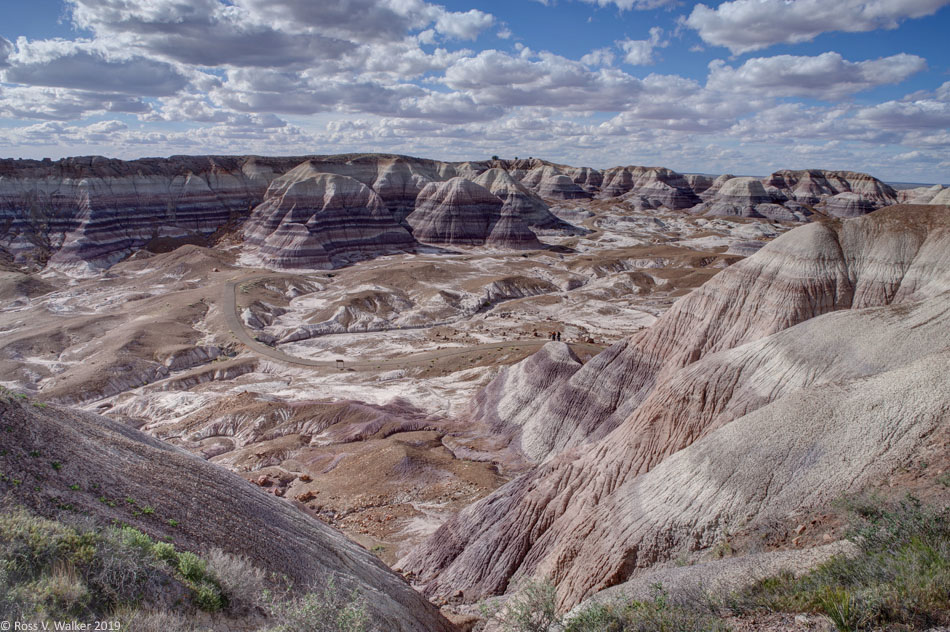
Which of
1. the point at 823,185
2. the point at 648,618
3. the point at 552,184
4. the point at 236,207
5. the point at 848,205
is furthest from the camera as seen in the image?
the point at 552,184

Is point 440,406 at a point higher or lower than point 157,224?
lower

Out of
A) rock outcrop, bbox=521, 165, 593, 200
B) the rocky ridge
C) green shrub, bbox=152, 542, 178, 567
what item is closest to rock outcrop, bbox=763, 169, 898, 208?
Result: the rocky ridge

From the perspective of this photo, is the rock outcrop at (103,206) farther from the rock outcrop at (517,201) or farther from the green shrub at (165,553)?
the green shrub at (165,553)

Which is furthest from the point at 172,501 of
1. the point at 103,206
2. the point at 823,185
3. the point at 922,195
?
the point at 823,185

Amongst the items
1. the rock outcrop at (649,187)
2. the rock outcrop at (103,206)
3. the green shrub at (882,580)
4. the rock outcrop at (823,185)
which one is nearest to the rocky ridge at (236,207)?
the rock outcrop at (103,206)

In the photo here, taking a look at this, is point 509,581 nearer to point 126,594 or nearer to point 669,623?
point 669,623

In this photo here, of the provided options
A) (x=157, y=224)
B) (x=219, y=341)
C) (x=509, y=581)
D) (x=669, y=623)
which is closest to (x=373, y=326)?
(x=219, y=341)

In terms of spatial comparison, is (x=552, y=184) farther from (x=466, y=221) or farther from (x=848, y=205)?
(x=848, y=205)
